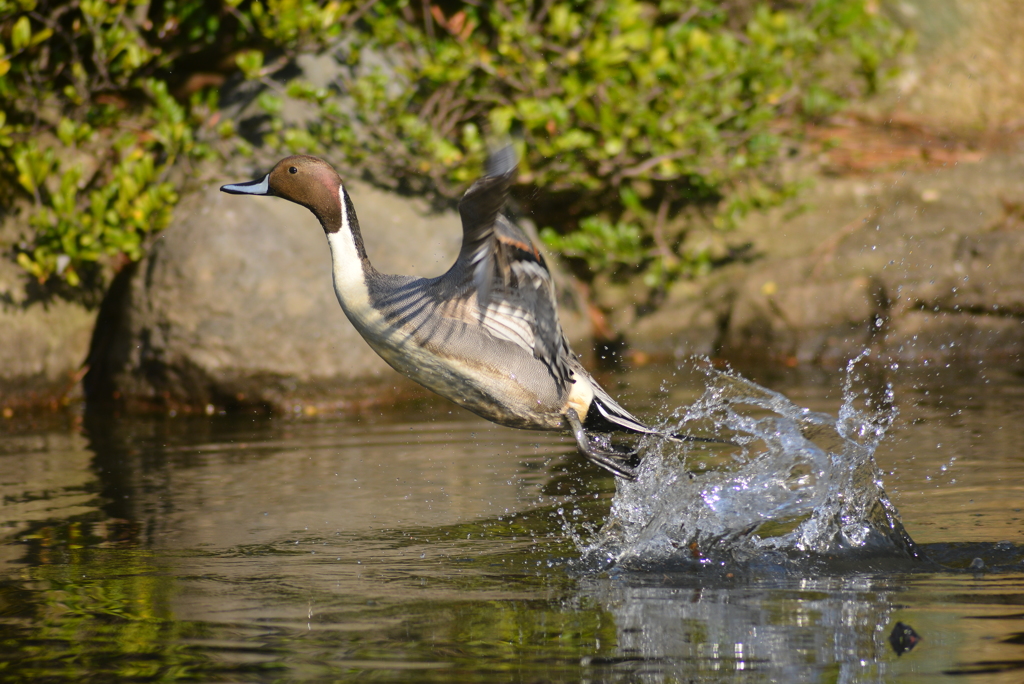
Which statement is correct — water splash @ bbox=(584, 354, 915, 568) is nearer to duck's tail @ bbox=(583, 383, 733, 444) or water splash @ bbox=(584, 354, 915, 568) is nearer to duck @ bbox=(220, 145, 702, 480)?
duck's tail @ bbox=(583, 383, 733, 444)

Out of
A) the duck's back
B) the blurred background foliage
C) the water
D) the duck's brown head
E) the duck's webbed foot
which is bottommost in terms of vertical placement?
the water

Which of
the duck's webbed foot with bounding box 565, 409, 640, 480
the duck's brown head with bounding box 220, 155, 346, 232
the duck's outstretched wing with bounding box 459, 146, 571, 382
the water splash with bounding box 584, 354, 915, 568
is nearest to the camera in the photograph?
the duck's outstretched wing with bounding box 459, 146, 571, 382

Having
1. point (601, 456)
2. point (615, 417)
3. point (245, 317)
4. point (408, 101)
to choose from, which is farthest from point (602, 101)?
point (601, 456)

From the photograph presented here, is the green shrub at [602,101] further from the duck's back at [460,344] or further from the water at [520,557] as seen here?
the duck's back at [460,344]

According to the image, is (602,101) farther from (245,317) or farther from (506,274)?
(506,274)

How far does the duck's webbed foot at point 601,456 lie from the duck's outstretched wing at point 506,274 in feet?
0.57

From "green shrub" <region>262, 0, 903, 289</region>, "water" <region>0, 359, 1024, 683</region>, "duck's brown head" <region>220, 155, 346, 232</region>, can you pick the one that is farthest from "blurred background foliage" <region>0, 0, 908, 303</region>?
"duck's brown head" <region>220, 155, 346, 232</region>

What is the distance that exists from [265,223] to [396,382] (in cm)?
127

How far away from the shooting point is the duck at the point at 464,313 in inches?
133

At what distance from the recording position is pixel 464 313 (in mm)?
3451

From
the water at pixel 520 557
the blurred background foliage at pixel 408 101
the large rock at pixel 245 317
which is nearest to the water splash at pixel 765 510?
the water at pixel 520 557

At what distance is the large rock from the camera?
641cm

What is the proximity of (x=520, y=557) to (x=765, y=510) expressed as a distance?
873 millimetres

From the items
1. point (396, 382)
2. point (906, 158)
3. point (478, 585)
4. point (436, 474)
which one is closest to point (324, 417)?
point (396, 382)
